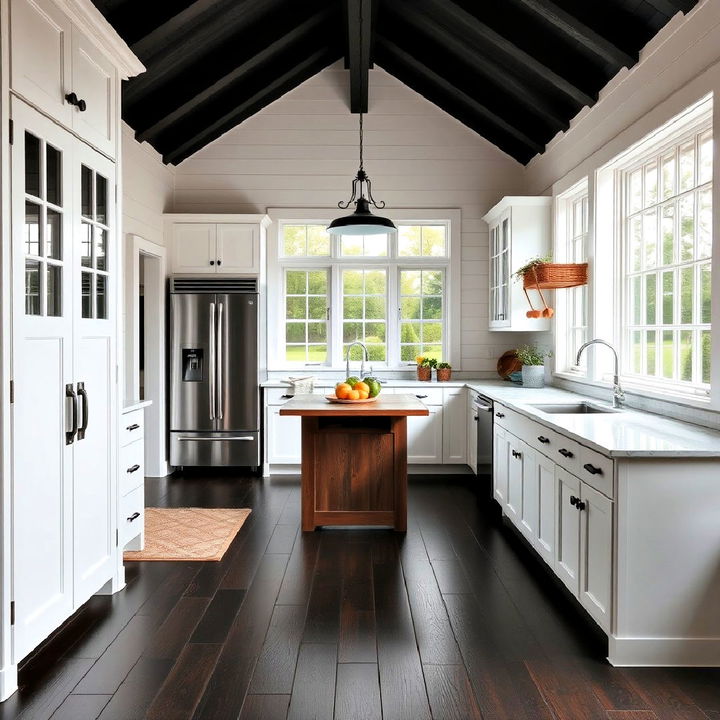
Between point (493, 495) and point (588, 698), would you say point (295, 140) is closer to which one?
point (493, 495)

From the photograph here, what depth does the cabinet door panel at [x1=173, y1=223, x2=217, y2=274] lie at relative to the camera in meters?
6.15

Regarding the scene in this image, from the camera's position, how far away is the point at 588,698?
7.56ft

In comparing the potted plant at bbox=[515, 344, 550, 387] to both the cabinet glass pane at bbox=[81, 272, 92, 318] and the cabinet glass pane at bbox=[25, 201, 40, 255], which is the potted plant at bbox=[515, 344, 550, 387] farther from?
the cabinet glass pane at bbox=[25, 201, 40, 255]

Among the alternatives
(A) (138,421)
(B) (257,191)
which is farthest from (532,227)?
Result: (A) (138,421)

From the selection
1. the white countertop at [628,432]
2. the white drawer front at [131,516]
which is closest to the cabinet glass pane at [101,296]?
the white drawer front at [131,516]

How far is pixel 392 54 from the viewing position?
6020mm

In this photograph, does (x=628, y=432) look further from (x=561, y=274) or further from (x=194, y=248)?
(x=194, y=248)

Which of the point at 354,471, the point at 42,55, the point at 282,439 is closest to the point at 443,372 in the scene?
the point at 282,439

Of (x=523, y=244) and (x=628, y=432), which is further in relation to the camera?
(x=523, y=244)

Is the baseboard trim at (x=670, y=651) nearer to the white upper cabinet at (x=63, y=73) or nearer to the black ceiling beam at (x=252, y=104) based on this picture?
the white upper cabinet at (x=63, y=73)

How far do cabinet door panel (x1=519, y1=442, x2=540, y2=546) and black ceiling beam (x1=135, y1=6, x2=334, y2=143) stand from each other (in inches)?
143

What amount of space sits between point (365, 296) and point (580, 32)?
11.0 feet

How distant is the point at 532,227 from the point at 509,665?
12.6ft

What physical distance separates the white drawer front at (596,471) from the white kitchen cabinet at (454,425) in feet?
10.1
